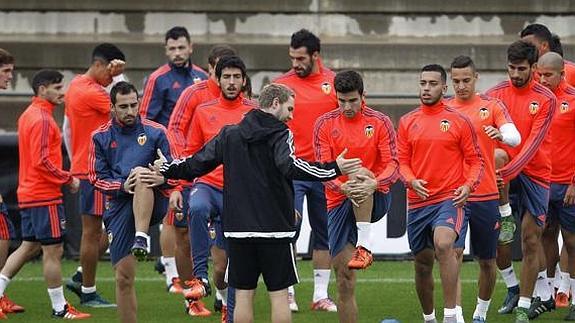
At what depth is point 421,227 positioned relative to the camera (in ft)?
43.1

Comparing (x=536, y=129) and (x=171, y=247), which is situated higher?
(x=536, y=129)

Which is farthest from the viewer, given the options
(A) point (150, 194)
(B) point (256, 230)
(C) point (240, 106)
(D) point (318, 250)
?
(D) point (318, 250)

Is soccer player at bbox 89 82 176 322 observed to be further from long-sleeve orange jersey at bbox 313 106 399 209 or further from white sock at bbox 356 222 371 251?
white sock at bbox 356 222 371 251

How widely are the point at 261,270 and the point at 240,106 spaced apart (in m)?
2.80

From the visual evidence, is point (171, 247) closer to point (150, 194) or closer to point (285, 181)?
point (150, 194)

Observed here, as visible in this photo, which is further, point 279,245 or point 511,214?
point 511,214

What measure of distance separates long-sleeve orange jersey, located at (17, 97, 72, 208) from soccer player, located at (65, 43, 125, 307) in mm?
474

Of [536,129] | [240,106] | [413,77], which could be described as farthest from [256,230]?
[413,77]

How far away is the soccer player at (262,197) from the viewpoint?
1138cm

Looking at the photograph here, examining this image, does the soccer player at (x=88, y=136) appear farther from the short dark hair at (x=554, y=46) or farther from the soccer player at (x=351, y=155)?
the short dark hair at (x=554, y=46)

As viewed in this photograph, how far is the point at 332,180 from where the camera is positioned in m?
12.2

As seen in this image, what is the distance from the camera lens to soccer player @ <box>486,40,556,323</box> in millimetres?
14023

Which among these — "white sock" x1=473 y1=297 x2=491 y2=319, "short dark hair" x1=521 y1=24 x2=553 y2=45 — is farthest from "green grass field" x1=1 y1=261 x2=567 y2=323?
"short dark hair" x1=521 y1=24 x2=553 y2=45

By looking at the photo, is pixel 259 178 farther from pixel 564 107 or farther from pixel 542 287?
pixel 542 287
